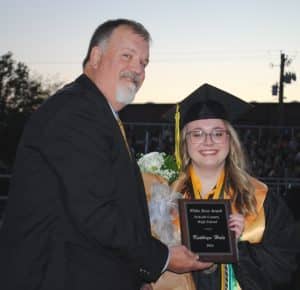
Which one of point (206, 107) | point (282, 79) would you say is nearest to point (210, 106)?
point (206, 107)

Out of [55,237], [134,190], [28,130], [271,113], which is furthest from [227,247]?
[271,113]

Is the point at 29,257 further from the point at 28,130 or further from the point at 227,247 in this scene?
the point at 227,247

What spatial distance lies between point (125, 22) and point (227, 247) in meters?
1.28

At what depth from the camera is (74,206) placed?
2654mm

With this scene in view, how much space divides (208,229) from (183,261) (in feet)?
0.88

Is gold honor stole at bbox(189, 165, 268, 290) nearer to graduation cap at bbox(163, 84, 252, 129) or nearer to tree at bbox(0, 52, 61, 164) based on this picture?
graduation cap at bbox(163, 84, 252, 129)

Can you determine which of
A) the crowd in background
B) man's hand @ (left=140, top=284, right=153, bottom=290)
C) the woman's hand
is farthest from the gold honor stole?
the crowd in background

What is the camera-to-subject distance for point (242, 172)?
12.3 feet

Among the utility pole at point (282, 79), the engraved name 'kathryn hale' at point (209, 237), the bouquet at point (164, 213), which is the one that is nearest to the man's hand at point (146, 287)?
the bouquet at point (164, 213)

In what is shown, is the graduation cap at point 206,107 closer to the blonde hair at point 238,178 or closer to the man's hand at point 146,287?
the blonde hair at point 238,178

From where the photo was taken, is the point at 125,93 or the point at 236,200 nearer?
the point at 125,93

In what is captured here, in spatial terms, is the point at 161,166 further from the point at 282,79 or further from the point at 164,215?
the point at 282,79

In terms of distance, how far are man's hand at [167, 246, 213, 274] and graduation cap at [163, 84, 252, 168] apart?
755 millimetres

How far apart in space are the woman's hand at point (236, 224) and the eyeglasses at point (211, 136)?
44 cm
